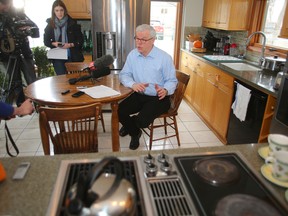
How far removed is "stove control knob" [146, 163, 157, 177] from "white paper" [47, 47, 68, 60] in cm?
288

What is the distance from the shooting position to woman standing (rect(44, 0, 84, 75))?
3.30 meters

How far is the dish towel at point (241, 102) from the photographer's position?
2.40 meters

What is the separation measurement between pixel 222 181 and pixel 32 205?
2.08ft

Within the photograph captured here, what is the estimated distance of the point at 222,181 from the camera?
0.86 metres

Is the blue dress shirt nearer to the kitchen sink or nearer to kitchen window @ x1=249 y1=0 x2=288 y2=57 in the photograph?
the kitchen sink

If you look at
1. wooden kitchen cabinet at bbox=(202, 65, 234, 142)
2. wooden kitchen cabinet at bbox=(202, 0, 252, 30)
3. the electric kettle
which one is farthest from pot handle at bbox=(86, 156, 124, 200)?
wooden kitchen cabinet at bbox=(202, 0, 252, 30)

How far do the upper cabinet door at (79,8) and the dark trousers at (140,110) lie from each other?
193cm

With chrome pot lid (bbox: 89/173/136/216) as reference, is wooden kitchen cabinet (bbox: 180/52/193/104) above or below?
below

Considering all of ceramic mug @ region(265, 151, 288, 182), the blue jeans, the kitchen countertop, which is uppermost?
ceramic mug @ region(265, 151, 288, 182)

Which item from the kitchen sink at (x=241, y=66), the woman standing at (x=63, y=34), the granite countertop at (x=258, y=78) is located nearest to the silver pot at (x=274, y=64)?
the granite countertop at (x=258, y=78)

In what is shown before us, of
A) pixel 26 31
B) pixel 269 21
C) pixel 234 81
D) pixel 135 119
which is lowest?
pixel 135 119

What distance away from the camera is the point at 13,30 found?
9.98ft

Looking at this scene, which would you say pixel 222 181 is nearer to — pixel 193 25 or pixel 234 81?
pixel 234 81

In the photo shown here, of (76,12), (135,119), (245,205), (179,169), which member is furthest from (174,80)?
(76,12)
